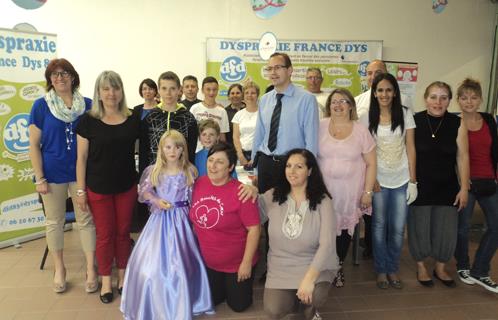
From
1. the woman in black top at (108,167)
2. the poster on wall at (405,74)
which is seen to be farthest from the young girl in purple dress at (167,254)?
the poster on wall at (405,74)

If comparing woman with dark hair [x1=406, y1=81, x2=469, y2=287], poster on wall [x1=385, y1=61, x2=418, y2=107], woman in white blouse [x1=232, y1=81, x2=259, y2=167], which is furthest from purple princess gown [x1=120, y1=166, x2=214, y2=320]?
poster on wall [x1=385, y1=61, x2=418, y2=107]

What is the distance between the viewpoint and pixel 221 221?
2.26 meters

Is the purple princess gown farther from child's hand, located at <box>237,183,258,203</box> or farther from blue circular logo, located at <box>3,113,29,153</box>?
blue circular logo, located at <box>3,113,29,153</box>

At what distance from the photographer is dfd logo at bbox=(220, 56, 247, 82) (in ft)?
17.7

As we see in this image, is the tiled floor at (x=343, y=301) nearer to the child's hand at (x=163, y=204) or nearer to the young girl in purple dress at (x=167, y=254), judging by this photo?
the young girl in purple dress at (x=167, y=254)

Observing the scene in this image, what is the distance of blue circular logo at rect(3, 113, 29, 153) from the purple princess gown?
6.39ft

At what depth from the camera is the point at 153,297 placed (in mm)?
2188

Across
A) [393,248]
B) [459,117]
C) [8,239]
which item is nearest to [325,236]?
[393,248]

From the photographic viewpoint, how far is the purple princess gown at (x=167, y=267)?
86.1 inches

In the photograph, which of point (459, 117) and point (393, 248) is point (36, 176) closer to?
point (393, 248)

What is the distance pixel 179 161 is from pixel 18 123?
219 cm

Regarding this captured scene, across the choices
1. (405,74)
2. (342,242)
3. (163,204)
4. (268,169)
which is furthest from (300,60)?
(163,204)

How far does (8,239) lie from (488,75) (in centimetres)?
699

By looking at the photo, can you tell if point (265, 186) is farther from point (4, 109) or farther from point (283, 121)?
point (4, 109)
